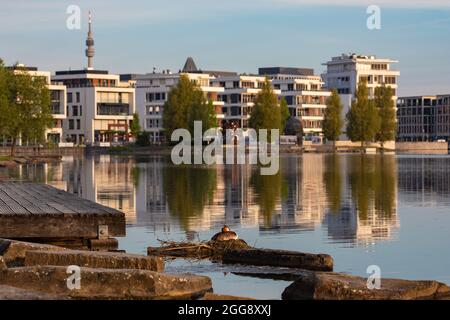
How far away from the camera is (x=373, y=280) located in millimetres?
16172

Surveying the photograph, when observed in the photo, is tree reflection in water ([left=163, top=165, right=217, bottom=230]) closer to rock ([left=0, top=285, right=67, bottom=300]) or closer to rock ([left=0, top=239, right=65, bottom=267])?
rock ([left=0, top=239, right=65, bottom=267])

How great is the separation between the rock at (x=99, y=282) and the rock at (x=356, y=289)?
6.06 ft

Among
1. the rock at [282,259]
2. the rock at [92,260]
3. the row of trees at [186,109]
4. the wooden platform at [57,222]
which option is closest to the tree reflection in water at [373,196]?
the wooden platform at [57,222]

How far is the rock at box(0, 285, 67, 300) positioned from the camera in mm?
14054

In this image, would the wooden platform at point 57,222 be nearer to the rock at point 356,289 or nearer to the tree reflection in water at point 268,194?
the rock at point 356,289

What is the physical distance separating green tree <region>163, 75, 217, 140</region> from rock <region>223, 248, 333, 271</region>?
152225 millimetres

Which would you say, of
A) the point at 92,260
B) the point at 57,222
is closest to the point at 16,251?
the point at 92,260

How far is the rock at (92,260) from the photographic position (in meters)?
17.7

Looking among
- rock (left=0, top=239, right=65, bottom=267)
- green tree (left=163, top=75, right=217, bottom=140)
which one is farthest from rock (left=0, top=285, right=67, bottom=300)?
green tree (left=163, top=75, right=217, bottom=140)

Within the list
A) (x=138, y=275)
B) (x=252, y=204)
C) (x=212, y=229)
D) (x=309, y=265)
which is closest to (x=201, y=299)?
(x=138, y=275)

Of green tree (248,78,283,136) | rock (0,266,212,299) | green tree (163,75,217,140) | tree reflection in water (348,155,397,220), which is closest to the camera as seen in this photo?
rock (0,266,212,299)

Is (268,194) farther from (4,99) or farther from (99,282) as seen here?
(4,99)
